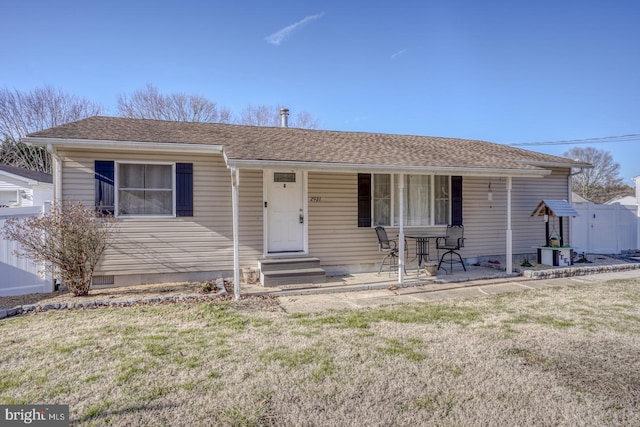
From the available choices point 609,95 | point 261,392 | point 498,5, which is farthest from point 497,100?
point 261,392

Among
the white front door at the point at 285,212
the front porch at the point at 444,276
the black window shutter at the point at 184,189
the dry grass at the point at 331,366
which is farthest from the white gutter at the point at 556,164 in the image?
the black window shutter at the point at 184,189

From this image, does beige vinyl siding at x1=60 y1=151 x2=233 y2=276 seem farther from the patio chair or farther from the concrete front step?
the patio chair

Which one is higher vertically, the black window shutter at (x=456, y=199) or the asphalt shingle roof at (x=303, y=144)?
the asphalt shingle roof at (x=303, y=144)

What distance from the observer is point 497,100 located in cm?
1727

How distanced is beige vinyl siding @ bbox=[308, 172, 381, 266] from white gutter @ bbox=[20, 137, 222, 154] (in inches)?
94.0

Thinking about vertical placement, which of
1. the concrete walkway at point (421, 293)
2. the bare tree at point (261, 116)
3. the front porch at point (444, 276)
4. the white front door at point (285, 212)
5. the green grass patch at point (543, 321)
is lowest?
the concrete walkway at point (421, 293)

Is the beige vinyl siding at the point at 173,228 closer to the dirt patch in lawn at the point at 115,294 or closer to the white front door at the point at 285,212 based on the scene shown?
the dirt patch in lawn at the point at 115,294

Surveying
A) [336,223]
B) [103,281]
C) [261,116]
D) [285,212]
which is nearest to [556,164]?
[336,223]

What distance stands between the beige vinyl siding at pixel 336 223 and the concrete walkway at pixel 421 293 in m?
1.55

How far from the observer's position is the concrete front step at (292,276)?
7043mm

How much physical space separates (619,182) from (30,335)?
44.9 meters

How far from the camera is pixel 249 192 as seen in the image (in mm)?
7730

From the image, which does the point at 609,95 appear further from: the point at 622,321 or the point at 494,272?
the point at 622,321

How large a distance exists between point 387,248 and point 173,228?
4.58 meters
